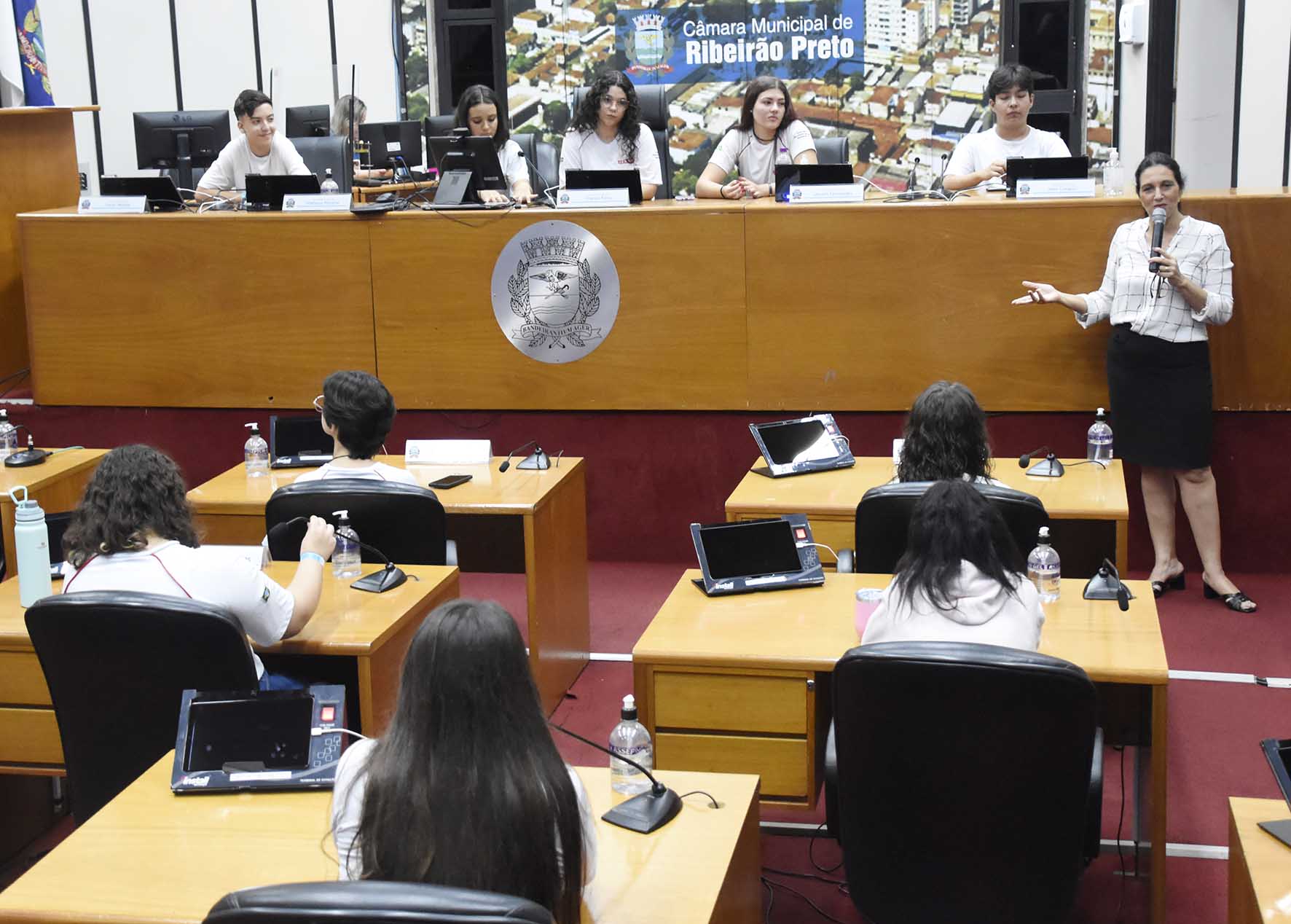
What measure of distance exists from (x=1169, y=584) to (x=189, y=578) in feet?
12.4

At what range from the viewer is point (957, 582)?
2699 millimetres

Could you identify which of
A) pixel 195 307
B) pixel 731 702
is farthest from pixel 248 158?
pixel 731 702

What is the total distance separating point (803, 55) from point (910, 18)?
30.8 inches

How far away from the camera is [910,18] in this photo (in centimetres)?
982

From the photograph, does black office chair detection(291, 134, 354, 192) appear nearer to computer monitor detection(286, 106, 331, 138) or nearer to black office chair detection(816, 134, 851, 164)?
computer monitor detection(286, 106, 331, 138)

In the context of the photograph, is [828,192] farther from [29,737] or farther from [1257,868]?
[1257,868]

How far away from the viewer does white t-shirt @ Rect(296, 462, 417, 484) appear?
12.9ft

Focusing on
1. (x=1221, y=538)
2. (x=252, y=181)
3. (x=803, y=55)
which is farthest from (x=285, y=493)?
(x=803, y=55)

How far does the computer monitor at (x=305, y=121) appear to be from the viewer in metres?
9.16

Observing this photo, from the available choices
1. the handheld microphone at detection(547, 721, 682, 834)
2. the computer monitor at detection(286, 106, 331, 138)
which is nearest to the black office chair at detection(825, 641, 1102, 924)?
the handheld microphone at detection(547, 721, 682, 834)

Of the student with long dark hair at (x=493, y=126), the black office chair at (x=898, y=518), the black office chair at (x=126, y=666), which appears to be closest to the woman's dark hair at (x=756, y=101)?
the student with long dark hair at (x=493, y=126)

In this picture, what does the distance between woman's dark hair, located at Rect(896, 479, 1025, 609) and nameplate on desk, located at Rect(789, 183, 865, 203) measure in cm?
299

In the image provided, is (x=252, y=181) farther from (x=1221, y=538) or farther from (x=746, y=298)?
(x=1221, y=538)

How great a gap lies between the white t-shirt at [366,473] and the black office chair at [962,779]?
1.87 m
